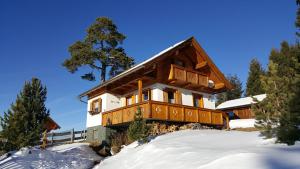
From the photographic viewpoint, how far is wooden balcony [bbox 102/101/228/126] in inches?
689

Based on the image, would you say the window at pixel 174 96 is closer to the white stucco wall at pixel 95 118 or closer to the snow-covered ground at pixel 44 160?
the white stucco wall at pixel 95 118

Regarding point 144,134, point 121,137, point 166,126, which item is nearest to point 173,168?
point 144,134

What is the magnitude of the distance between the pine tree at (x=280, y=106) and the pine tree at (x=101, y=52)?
27160 millimetres

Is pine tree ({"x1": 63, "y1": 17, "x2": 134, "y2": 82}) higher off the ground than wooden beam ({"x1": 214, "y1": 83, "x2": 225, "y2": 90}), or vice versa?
pine tree ({"x1": 63, "y1": 17, "x2": 134, "y2": 82})

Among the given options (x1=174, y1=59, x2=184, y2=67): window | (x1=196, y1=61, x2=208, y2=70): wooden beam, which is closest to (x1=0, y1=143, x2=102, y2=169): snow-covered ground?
(x1=174, y1=59, x2=184, y2=67): window

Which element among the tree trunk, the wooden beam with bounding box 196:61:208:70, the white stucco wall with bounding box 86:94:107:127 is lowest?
the white stucco wall with bounding box 86:94:107:127

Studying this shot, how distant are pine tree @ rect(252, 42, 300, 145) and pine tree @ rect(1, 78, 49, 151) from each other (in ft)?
47.3

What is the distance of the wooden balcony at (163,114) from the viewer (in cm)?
1749

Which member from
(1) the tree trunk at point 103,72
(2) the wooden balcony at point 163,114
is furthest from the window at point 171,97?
(1) the tree trunk at point 103,72

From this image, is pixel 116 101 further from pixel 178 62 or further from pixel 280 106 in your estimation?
pixel 280 106

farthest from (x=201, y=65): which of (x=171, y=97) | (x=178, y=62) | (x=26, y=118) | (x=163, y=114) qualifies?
(x=26, y=118)

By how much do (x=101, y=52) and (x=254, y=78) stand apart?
98.1 ft

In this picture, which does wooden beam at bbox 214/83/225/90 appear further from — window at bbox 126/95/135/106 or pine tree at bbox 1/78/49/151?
pine tree at bbox 1/78/49/151

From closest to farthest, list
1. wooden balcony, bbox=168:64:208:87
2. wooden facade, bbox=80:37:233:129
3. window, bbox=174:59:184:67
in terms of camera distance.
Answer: wooden facade, bbox=80:37:233:129
wooden balcony, bbox=168:64:208:87
window, bbox=174:59:184:67
